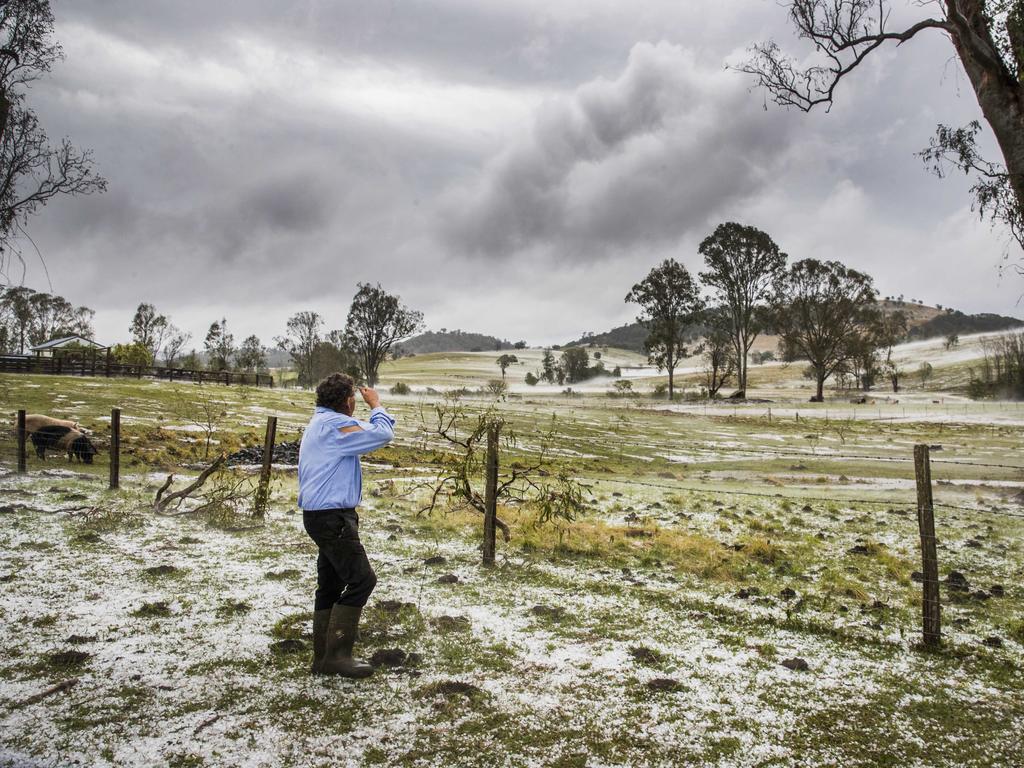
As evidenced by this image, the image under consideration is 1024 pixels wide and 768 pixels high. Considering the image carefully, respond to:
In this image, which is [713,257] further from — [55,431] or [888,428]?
[55,431]

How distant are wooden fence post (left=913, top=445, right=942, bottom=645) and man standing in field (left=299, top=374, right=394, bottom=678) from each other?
5.13 m

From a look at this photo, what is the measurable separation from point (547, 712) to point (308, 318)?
317 feet

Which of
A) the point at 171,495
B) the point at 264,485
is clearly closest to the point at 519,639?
the point at 264,485

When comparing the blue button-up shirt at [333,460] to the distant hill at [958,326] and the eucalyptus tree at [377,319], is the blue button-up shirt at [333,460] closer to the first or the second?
the eucalyptus tree at [377,319]

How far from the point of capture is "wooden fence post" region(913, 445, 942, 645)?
5484 mm

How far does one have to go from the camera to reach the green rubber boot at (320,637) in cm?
467

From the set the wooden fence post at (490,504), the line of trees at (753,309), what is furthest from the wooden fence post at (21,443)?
the line of trees at (753,309)

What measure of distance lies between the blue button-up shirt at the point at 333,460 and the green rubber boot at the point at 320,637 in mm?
901

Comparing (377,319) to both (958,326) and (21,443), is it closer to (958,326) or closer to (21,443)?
(21,443)

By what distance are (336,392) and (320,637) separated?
198cm

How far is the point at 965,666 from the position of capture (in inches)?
200

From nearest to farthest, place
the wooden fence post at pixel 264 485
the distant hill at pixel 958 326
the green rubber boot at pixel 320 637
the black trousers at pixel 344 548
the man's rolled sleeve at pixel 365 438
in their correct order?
1. the black trousers at pixel 344 548
2. the man's rolled sleeve at pixel 365 438
3. the green rubber boot at pixel 320 637
4. the wooden fence post at pixel 264 485
5. the distant hill at pixel 958 326

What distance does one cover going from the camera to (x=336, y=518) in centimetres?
446

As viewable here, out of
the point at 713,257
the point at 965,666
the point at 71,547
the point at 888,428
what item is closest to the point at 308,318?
the point at 713,257
